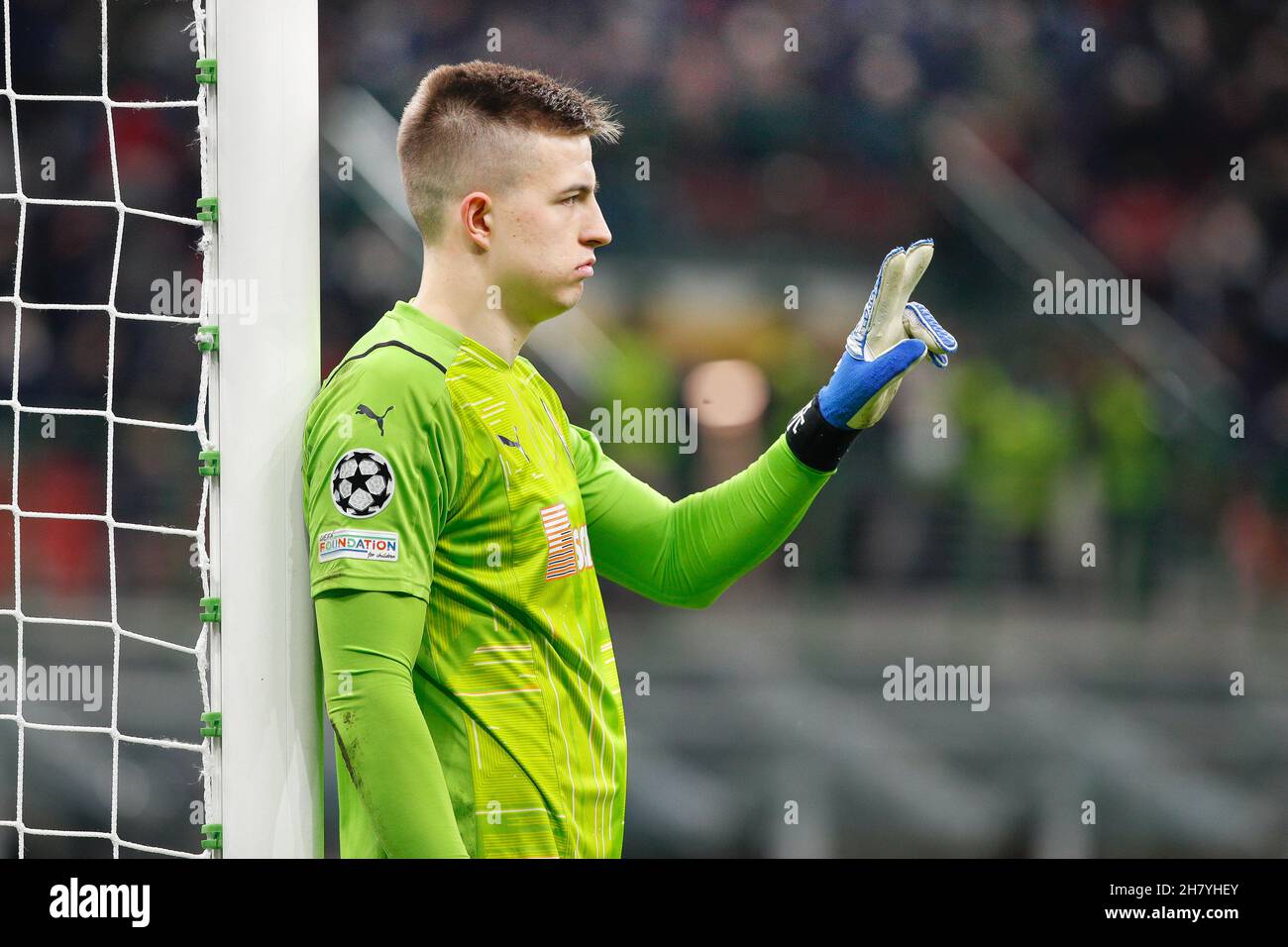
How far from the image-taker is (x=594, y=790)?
184 cm

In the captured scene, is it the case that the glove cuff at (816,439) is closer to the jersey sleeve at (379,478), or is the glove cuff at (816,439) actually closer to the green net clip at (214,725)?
the jersey sleeve at (379,478)

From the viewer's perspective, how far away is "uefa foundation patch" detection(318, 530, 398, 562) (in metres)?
1.62

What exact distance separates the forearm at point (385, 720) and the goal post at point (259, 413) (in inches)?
7.8

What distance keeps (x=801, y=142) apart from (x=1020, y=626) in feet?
9.66

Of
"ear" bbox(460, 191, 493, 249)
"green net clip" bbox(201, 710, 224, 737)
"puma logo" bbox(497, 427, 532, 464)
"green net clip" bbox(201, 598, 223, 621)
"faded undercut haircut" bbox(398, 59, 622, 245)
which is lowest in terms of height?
"green net clip" bbox(201, 710, 224, 737)

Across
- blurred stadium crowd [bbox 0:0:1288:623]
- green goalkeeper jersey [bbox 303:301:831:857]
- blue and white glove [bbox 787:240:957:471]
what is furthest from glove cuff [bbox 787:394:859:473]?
blurred stadium crowd [bbox 0:0:1288:623]

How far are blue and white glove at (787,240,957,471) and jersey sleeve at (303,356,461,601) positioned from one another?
0.50m

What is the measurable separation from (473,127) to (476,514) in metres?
0.49

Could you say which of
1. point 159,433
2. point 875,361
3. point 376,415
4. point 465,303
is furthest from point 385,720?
point 159,433

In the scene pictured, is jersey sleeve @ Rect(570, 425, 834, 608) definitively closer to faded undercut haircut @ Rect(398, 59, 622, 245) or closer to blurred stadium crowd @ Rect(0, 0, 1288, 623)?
faded undercut haircut @ Rect(398, 59, 622, 245)

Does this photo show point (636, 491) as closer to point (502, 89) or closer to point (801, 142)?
point (502, 89)

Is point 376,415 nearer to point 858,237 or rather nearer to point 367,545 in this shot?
point 367,545
